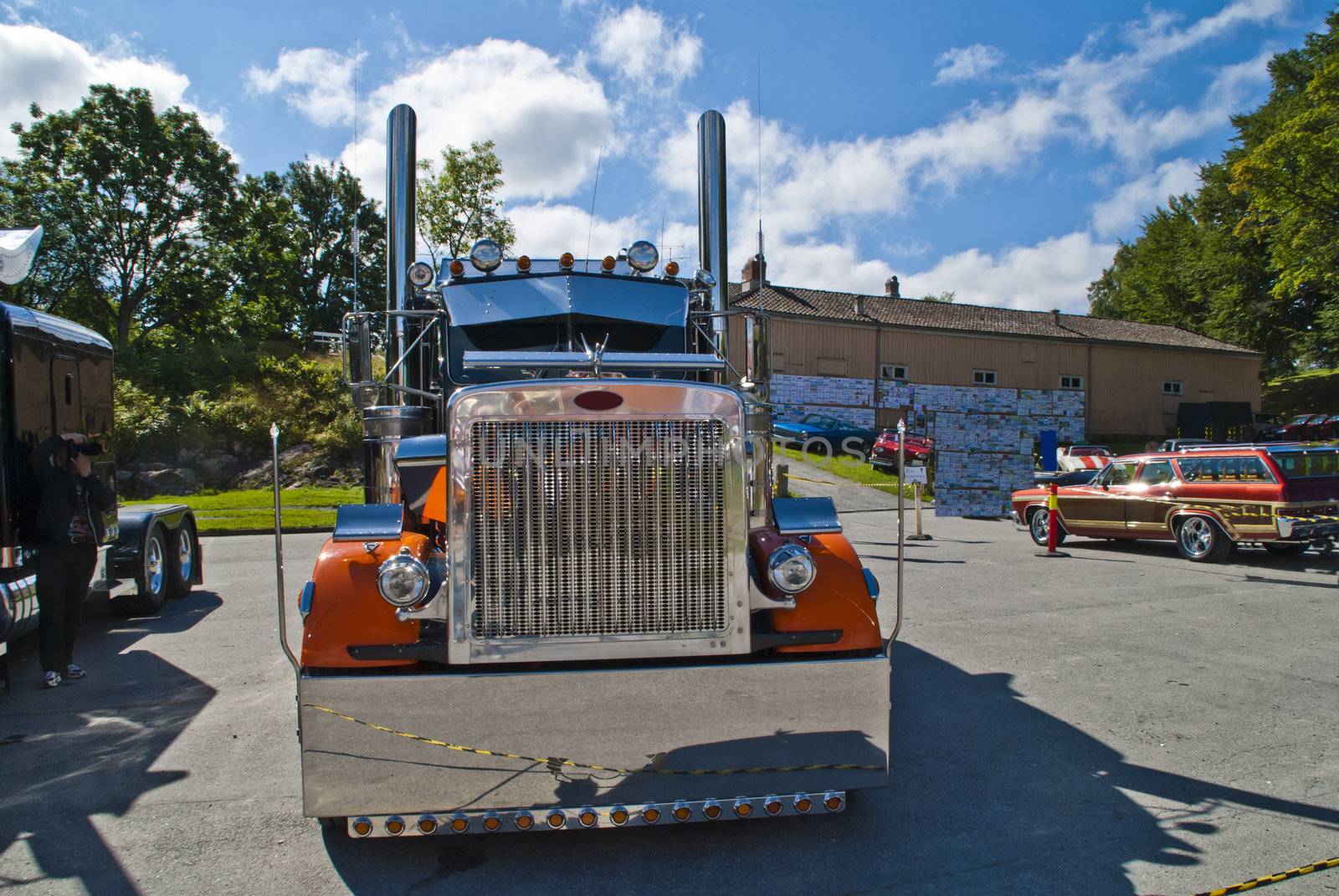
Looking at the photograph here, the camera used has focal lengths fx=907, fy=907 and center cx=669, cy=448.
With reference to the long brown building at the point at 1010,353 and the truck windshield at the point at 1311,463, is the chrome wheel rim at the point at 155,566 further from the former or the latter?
the long brown building at the point at 1010,353

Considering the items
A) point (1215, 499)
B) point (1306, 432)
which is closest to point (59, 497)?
point (1215, 499)

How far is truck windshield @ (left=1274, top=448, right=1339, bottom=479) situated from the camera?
1188 cm

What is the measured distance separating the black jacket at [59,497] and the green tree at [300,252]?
3688 cm

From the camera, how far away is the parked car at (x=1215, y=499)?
38.3ft

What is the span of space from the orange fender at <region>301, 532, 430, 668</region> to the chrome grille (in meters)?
0.34

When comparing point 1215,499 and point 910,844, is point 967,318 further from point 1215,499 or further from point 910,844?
point 910,844

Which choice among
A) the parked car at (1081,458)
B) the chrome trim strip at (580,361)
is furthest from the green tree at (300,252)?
the chrome trim strip at (580,361)

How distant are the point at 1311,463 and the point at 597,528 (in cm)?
1221

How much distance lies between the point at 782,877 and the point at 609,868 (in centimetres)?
68

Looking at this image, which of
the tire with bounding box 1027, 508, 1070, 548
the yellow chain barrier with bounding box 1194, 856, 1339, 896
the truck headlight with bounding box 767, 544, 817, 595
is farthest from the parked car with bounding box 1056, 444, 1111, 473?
the truck headlight with bounding box 767, 544, 817, 595

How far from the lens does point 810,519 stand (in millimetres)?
4273

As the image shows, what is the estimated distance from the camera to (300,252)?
54.4 metres

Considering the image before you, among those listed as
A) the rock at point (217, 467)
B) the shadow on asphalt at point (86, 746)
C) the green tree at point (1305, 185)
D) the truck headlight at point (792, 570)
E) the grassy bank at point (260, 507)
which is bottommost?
the shadow on asphalt at point (86, 746)

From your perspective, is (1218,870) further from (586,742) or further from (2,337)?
(2,337)
